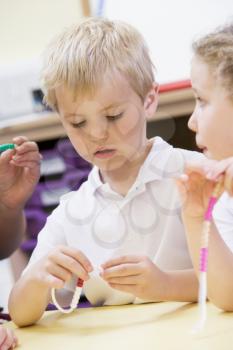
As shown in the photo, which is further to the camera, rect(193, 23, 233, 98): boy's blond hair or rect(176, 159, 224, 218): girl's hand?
rect(193, 23, 233, 98): boy's blond hair

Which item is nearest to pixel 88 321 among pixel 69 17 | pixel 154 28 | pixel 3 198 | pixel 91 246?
pixel 91 246

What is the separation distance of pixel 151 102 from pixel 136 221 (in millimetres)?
130

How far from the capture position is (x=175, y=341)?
1.62 ft

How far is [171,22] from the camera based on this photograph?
78 centimetres

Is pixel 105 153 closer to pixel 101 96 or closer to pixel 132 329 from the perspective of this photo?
pixel 101 96

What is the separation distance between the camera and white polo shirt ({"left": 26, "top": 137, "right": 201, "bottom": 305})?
→ 0.62 metres

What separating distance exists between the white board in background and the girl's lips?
17 centimetres

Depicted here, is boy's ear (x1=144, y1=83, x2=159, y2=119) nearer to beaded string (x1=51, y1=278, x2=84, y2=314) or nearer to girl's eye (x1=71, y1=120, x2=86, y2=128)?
girl's eye (x1=71, y1=120, x2=86, y2=128)

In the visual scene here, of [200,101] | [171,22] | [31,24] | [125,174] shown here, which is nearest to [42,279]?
[125,174]

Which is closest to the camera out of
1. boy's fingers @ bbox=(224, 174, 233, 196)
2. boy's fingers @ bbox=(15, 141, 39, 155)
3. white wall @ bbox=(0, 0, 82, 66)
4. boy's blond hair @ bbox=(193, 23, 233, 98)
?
boy's fingers @ bbox=(224, 174, 233, 196)

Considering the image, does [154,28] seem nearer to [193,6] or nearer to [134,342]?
[193,6]

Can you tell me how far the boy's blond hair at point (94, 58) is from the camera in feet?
1.87

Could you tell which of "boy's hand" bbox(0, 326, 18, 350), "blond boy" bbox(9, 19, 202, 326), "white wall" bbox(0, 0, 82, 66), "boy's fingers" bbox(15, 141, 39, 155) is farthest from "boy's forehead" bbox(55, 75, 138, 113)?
"white wall" bbox(0, 0, 82, 66)

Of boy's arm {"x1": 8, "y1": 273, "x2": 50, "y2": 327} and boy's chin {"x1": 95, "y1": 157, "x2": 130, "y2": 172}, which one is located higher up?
boy's chin {"x1": 95, "y1": 157, "x2": 130, "y2": 172}
